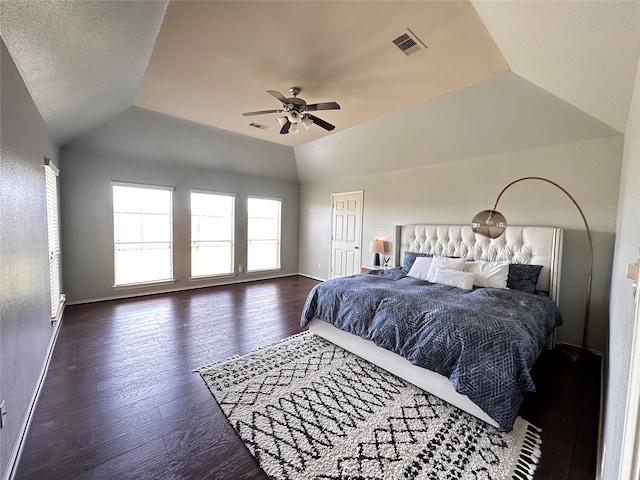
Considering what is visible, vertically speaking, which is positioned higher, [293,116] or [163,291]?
[293,116]

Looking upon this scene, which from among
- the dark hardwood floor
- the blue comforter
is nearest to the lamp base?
the dark hardwood floor

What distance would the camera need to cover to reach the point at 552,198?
11.9ft

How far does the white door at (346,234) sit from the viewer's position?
616 centimetres

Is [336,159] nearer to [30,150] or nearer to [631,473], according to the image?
[30,150]

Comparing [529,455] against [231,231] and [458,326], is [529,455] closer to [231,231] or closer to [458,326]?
[458,326]

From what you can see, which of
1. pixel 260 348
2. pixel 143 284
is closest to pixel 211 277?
pixel 143 284

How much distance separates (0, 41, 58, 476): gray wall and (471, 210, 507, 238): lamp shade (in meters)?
3.80

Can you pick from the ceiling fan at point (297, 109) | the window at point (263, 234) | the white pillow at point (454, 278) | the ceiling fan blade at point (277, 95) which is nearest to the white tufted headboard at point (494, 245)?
the white pillow at point (454, 278)

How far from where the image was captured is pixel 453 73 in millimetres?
2844

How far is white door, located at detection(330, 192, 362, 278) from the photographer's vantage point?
20.2 feet

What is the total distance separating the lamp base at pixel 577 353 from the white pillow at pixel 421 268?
1.74m

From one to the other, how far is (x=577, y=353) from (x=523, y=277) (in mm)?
970

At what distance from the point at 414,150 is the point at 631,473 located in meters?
4.70

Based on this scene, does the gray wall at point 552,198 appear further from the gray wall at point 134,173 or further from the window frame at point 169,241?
the window frame at point 169,241
